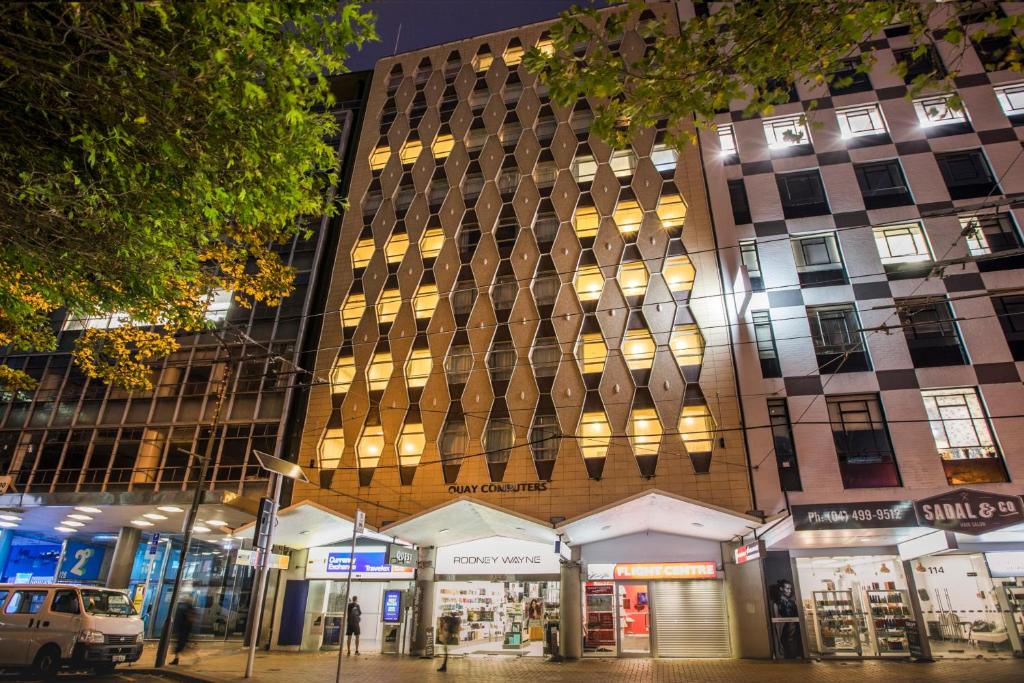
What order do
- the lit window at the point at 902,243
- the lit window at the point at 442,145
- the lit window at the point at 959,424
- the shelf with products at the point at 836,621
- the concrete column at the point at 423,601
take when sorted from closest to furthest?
1. the shelf with products at the point at 836,621
2. the lit window at the point at 959,424
3. the lit window at the point at 902,243
4. the concrete column at the point at 423,601
5. the lit window at the point at 442,145

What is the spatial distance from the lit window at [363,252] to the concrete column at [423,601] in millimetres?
12538

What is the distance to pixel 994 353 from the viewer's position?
15.9 m

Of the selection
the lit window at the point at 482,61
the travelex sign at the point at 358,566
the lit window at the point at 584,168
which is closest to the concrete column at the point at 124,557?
the travelex sign at the point at 358,566

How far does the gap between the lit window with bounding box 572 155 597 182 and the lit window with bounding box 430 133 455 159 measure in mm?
6265

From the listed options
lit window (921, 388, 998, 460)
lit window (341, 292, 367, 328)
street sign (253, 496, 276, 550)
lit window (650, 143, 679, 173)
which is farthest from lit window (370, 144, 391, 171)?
lit window (921, 388, 998, 460)

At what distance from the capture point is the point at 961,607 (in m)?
14.1

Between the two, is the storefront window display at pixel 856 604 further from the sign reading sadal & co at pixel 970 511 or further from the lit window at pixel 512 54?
the lit window at pixel 512 54

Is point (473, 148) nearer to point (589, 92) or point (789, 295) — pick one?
point (789, 295)

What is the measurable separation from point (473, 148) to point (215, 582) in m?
21.8

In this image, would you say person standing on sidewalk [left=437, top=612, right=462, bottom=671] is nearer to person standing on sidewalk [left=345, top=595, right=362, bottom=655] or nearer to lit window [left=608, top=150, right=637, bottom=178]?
person standing on sidewalk [left=345, top=595, right=362, bottom=655]

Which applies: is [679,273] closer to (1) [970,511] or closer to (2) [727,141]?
(2) [727,141]

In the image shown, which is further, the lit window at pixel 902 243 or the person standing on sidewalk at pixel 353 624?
the person standing on sidewalk at pixel 353 624

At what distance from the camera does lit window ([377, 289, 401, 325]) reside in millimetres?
22859

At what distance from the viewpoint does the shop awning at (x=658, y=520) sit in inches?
561
